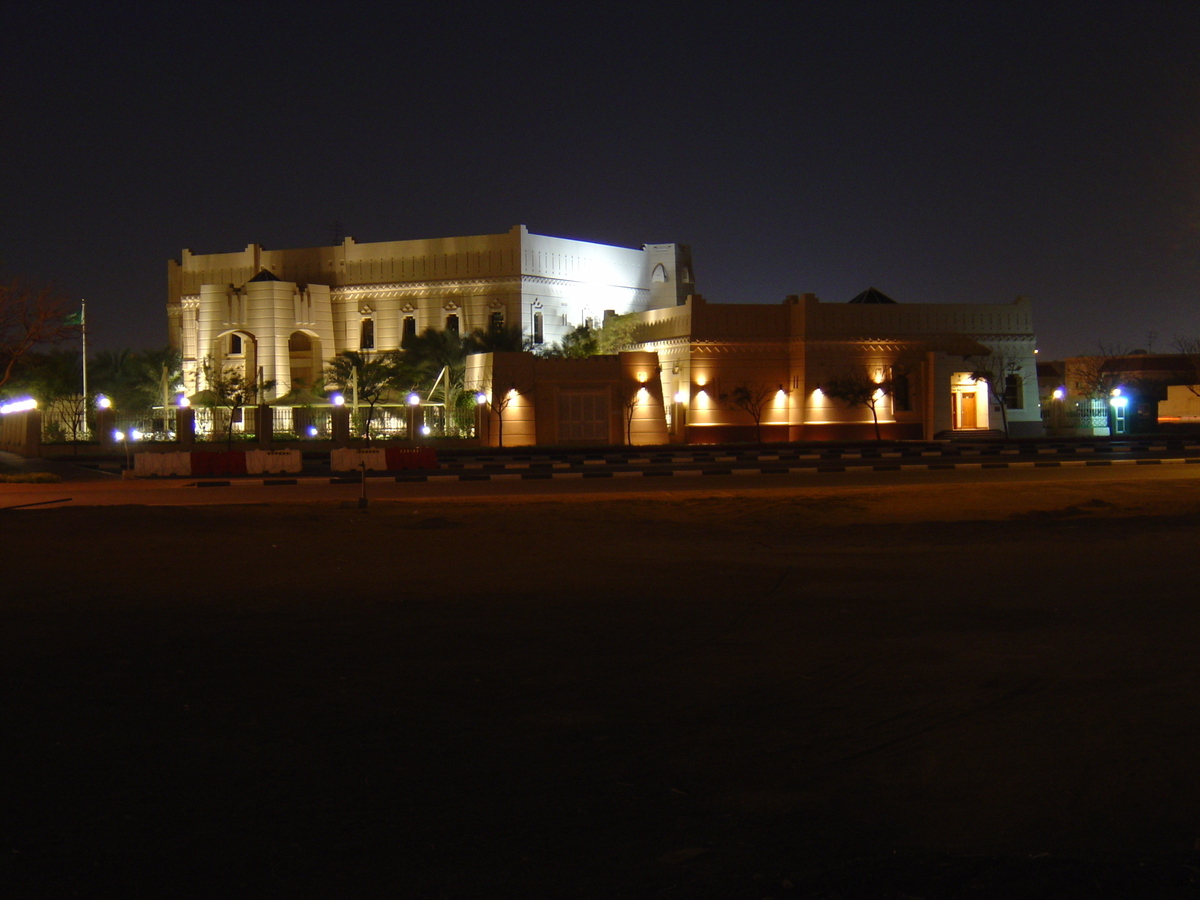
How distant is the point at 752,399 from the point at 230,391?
2031cm

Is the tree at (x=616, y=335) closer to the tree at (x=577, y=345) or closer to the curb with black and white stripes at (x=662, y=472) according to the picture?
the tree at (x=577, y=345)

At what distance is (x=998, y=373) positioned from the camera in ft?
146

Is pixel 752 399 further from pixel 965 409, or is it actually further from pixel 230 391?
pixel 230 391

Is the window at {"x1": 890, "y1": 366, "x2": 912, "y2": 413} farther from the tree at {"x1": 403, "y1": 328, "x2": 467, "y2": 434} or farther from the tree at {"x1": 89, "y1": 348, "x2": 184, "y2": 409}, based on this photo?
the tree at {"x1": 89, "y1": 348, "x2": 184, "y2": 409}

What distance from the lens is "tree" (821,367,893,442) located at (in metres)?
42.3

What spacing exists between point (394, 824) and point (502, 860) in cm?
49

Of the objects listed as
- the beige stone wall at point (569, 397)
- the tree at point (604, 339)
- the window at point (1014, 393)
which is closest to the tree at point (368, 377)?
the beige stone wall at point (569, 397)

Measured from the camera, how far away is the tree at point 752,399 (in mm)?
42281

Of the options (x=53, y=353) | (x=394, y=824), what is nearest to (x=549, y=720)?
(x=394, y=824)

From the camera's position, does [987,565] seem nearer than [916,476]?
Yes

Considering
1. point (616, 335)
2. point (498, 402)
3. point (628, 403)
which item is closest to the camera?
point (498, 402)

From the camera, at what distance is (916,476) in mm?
21906

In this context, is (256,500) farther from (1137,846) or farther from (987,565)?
(1137,846)

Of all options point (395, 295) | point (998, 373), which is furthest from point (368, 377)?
point (998, 373)
